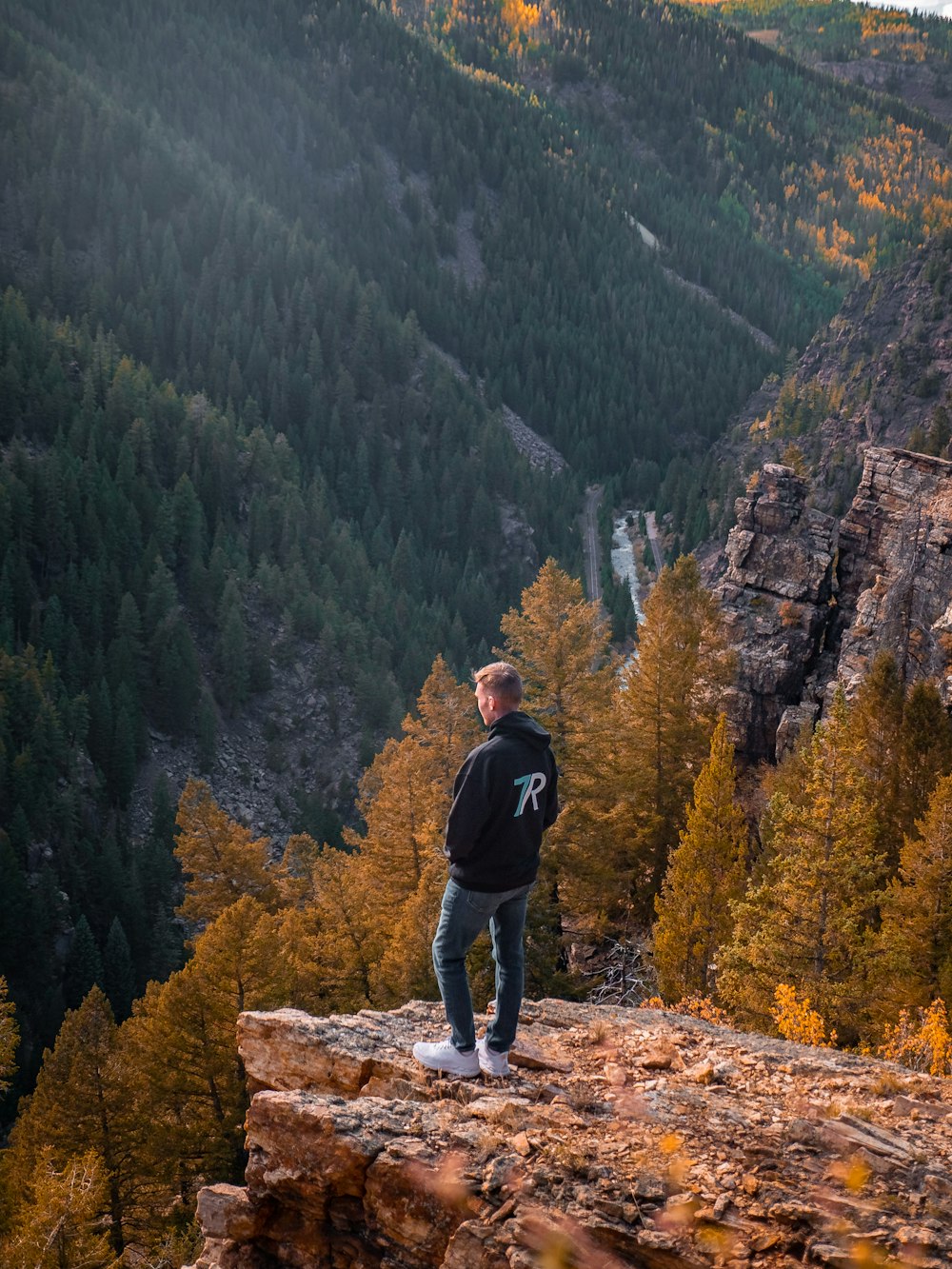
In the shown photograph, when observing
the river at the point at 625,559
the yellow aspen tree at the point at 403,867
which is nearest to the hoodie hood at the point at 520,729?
the yellow aspen tree at the point at 403,867

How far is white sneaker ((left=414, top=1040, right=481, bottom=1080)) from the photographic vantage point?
9.64m

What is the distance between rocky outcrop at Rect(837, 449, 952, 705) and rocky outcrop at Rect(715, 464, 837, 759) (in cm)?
127

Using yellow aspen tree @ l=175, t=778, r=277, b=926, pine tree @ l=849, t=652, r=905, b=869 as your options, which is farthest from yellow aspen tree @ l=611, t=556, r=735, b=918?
yellow aspen tree @ l=175, t=778, r=277, b=926

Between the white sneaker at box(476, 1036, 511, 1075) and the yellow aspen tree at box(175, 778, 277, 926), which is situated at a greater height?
the white sneaker at box(476, 1036, 511, 1075)

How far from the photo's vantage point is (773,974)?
854 inches

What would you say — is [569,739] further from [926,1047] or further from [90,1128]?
[90,1128]

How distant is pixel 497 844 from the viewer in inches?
356

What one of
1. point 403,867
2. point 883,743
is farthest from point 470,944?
point 883,743

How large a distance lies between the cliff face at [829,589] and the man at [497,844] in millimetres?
30062

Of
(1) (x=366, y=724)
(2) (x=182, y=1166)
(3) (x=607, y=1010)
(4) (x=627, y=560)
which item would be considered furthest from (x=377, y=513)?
(3) (x=607, y=1010)

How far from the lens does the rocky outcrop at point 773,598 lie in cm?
4044

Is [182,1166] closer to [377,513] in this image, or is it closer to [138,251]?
[377,513]

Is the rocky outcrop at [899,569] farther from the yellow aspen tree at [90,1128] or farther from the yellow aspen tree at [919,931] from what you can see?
the yellow aspen tree at [90,1128]

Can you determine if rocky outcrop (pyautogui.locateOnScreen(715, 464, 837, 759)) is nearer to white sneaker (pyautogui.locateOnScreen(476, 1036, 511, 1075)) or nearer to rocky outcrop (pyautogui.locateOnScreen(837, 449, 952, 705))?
rocky outcrop (pyautogui.locateOnScreen(837, 449, 952, 705))
